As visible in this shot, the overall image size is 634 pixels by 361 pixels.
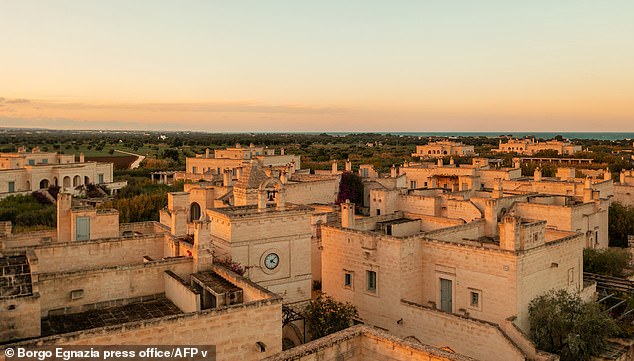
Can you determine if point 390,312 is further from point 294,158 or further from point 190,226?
point 294,158

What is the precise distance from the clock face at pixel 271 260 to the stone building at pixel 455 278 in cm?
454

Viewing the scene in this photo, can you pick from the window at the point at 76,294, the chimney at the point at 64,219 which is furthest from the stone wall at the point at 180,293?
the chimney at the point at 64,219

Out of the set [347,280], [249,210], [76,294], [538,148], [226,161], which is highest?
[538,148]

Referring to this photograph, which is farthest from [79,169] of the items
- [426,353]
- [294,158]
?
[426,353]

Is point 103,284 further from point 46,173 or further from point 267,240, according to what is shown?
A: point 46,173

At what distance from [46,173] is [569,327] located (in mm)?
54914

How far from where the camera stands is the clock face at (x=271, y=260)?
20922mm

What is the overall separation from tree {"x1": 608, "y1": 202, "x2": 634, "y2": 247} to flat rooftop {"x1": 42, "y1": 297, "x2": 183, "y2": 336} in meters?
32.8

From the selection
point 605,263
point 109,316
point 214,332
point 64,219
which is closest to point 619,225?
point 605,263

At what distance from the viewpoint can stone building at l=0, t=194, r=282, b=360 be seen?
43.1 feet

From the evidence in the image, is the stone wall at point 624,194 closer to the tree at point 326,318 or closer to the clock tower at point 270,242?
the tree at point 326,318

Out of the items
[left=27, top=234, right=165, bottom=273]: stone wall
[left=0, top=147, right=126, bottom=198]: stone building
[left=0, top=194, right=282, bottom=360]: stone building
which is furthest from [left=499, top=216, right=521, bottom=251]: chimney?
[left=0, top=147, right=126, bottom=198]: stone building

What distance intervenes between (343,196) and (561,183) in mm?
16026

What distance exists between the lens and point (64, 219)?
75.3 ft
